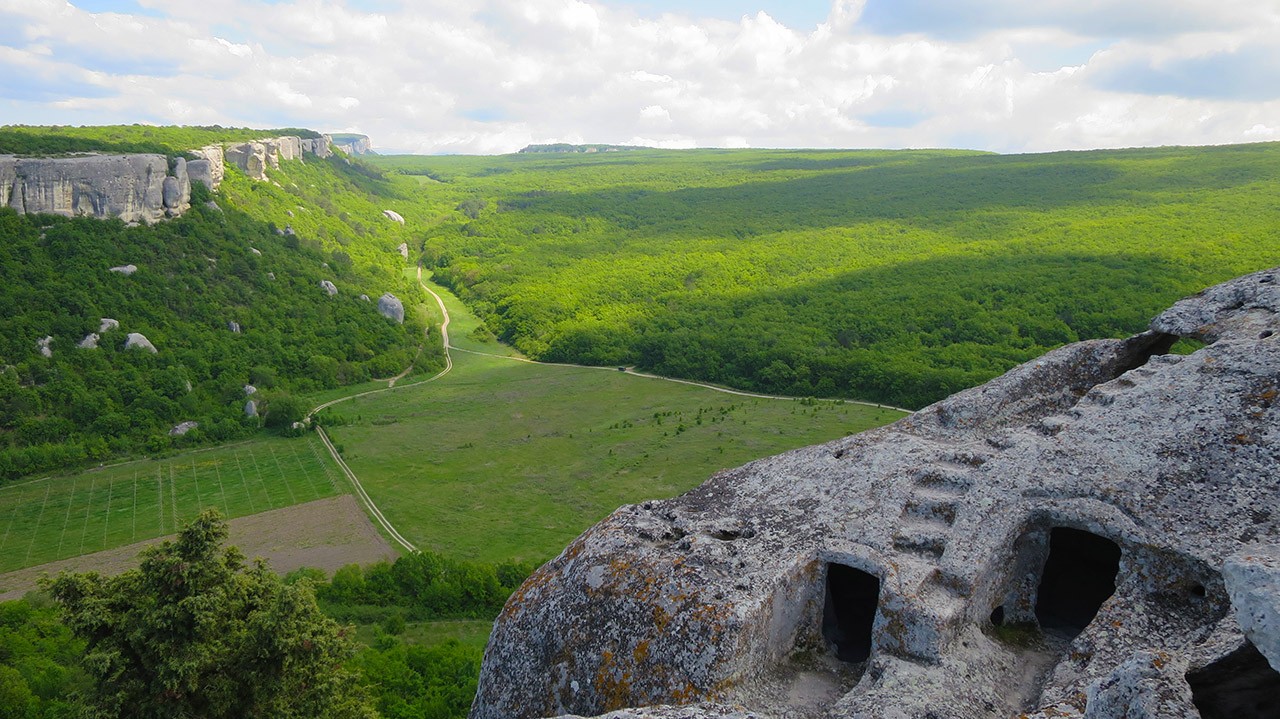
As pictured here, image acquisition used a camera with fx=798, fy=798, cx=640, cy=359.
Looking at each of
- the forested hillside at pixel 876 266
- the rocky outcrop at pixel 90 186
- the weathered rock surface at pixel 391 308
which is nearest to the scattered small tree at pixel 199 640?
the forested hillside at pixel 876 266

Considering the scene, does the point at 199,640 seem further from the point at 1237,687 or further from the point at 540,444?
the point at 540,444

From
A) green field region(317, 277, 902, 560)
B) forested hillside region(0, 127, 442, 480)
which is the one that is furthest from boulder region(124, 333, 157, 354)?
green field region(317, 277, 902, 560)

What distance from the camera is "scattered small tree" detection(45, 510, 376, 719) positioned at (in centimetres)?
1603

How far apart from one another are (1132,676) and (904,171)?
629ft

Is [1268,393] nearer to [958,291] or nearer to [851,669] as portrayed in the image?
[851,669]

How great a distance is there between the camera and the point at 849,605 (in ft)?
37.4

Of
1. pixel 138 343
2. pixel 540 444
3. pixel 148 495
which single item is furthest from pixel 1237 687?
pixel 138 343

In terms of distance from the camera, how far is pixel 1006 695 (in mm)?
9047

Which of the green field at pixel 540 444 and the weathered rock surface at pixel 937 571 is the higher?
the weathered rock surface at pixel 937 571

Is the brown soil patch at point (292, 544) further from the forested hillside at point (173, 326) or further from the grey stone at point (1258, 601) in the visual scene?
the grey stone at point (1258, 601)

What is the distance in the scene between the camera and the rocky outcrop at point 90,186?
2544 inches

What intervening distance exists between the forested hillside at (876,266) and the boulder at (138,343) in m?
40.3

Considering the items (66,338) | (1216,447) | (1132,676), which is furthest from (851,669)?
(66,338)

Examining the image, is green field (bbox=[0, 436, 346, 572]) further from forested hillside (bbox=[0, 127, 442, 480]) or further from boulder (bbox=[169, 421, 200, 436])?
forested hillside (bbox=[0, 127, 442, 480])
